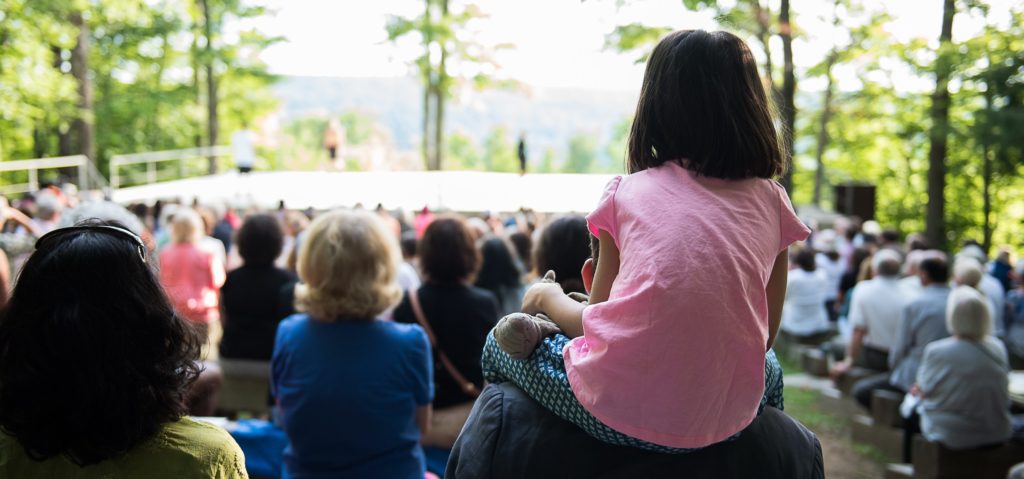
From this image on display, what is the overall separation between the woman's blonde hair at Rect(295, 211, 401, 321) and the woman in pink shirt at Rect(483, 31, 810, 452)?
5.31ft

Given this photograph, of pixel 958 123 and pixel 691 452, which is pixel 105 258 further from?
pixel 958 123

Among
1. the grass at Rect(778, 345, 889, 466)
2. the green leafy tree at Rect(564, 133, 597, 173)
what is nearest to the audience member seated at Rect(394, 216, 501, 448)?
the grass at Rect(778, 345, 889, 466)

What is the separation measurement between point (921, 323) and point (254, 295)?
4.81 metres

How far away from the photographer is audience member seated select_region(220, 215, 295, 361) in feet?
16.1

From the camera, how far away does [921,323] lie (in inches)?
251

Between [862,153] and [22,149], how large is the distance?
88.5ft

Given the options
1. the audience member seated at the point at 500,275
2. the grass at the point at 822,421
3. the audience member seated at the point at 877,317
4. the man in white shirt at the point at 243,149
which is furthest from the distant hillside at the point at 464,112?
the audience member seated at the point at 500,275

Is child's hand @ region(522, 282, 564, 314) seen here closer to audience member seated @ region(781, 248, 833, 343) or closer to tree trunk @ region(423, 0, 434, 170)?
audience member seated @ region(781, 248, 833, 343)

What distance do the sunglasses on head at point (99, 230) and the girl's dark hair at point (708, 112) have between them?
958 mm

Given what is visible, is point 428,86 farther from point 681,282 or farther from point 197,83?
point 681,282

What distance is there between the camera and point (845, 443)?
7.22 m

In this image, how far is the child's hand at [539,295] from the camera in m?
1.56

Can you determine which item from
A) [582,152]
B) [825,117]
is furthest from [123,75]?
[582,152]

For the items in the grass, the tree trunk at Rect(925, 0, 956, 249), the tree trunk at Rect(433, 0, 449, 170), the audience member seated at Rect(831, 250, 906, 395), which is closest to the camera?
the grass
